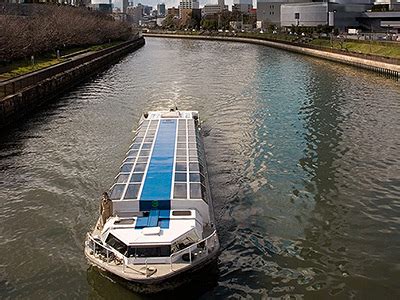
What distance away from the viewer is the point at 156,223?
49.6 feet

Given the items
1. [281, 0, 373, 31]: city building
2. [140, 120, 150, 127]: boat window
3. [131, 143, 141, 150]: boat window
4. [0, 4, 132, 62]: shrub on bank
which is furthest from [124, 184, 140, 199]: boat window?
[281, 0, 373, 31]: city building

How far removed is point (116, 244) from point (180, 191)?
3.01 metres

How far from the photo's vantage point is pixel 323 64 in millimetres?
73438

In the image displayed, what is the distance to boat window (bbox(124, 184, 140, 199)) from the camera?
640 inches

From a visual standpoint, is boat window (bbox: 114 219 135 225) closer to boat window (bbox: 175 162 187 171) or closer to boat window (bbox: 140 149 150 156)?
boat window (bbox: 175 162 187 171)

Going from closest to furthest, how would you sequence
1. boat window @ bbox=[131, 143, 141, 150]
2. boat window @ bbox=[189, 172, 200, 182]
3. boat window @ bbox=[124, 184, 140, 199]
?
1. boat window @ bbox=[124, 184, 140, 199]
2. boat window @ bbox=[189, 172, 200, 182]
3. boat window @ bbox=[131, 143, 141, 150]

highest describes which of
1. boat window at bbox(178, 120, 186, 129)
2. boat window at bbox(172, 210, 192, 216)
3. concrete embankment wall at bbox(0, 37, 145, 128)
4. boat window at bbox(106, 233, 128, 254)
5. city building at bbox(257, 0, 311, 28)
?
city building at bbox(257, 0, 311, 28)

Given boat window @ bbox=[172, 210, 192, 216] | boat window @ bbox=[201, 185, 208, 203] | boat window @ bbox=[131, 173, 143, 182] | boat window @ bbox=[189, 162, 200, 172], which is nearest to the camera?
boat window @ bbox=[172, 210, 192, 216]

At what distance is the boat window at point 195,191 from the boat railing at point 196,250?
1.67 m

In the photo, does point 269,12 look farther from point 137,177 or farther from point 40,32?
point 137,177

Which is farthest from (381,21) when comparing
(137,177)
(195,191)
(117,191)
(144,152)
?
(117,191)

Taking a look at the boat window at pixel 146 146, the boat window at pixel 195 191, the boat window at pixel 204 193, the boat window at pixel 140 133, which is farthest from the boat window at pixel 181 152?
the boat window at pixel 140 133

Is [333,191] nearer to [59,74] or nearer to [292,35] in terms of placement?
[59,74]

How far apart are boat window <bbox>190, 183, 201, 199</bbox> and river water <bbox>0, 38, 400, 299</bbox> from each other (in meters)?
1.97
